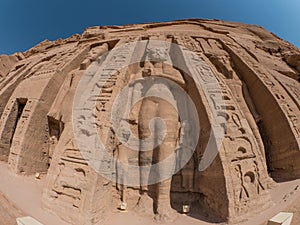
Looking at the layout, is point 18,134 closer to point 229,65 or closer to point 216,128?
point 216,128

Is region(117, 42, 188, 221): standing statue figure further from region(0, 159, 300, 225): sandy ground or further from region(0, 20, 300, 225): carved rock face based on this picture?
region(0, 159, 300, 225): sandy ground

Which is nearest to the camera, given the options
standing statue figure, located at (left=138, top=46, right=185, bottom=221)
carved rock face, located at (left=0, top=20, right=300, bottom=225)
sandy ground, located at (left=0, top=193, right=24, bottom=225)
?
sandy ground, located at (left=0, top=193, right=24, bottom=225)

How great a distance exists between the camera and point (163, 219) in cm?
439

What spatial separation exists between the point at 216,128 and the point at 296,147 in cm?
192

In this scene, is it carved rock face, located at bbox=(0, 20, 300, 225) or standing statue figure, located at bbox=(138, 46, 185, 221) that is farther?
standing statue figure, located at bbox=(138, 46, 185, 221)

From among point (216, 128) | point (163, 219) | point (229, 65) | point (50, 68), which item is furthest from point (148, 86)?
point (50, 68)

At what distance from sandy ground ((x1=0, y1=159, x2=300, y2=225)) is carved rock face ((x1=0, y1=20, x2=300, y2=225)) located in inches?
6.5

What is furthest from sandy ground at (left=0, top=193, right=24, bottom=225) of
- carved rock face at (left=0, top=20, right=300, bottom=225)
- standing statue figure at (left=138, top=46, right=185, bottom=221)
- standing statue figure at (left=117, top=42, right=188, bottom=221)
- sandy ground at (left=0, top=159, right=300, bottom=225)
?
standing statue figure at (left=138, top=46, right=185, bottom=221)

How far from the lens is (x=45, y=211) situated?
412cm

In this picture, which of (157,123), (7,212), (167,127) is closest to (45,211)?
(7,212)

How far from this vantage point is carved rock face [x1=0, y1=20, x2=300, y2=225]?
4.32 metres

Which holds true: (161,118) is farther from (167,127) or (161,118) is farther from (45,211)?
(45,211)

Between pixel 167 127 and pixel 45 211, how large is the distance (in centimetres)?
287

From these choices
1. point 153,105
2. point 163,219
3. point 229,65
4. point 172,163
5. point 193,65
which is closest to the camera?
point 163,219
